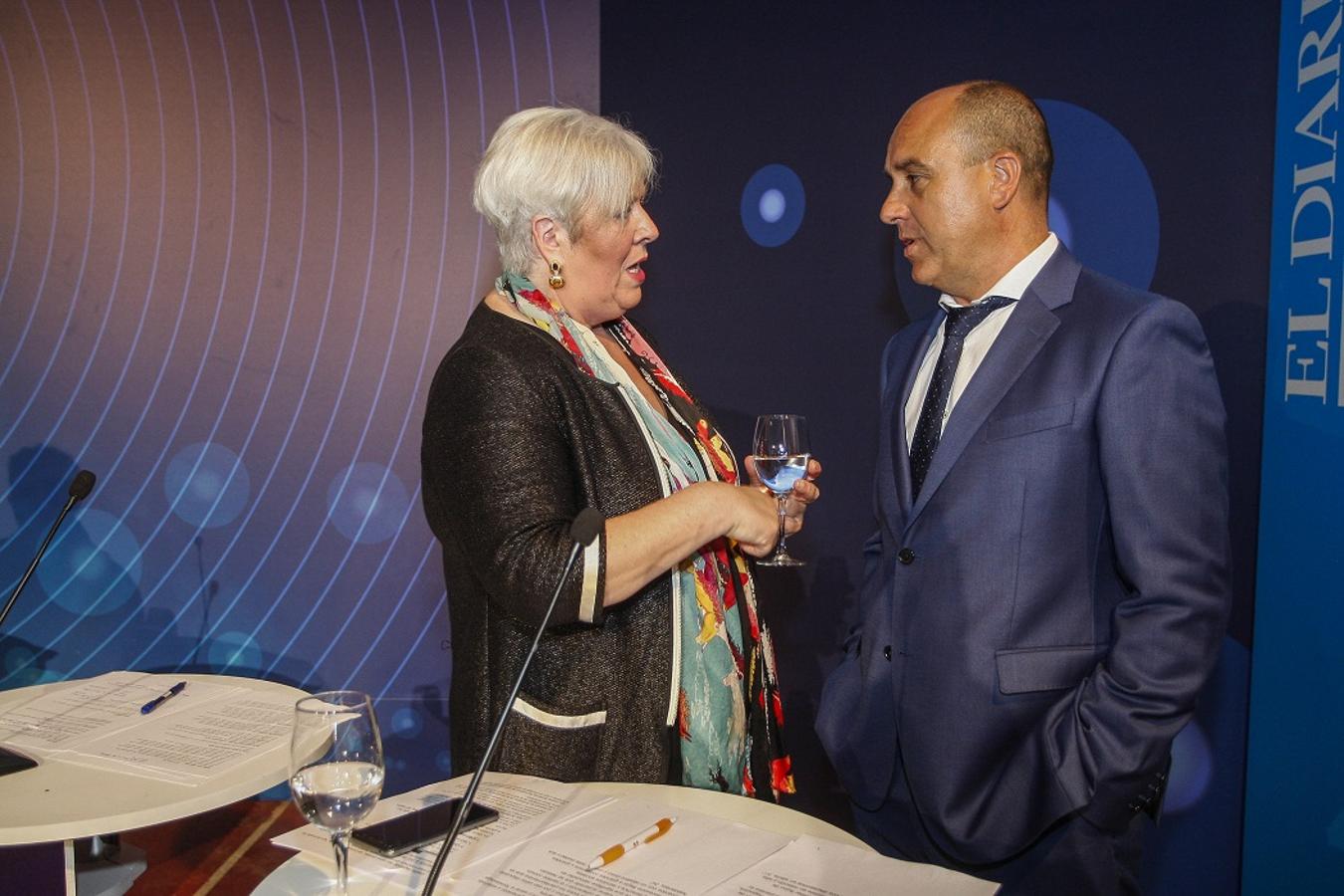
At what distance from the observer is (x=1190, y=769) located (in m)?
3.05

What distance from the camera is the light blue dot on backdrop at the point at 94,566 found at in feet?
12.7

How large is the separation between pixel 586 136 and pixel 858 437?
5.65 feet

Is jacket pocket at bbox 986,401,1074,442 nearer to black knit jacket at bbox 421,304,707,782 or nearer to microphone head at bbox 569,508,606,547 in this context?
black knit jacket at bbox 421,304,707,782

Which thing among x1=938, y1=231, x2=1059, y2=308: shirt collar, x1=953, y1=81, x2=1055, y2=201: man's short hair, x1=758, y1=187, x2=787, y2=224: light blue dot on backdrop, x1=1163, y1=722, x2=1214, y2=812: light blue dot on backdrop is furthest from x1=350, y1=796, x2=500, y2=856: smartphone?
x1=758, y1=187, x2=787, y2=224: light blue dot on backdrop

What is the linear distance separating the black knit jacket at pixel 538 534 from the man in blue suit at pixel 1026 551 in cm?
52

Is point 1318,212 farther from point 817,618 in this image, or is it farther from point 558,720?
point 558,720

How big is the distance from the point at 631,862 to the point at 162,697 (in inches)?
Answer: 47.7

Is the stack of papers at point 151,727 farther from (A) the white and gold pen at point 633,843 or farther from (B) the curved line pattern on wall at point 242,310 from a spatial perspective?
(B) the curved line pattern on wall at point 242,310

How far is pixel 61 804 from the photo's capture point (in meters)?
1.63

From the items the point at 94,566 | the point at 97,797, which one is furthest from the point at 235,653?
the point at 97,797

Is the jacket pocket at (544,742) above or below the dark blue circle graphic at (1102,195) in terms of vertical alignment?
below

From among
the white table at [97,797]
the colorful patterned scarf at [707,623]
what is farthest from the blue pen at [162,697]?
the colorful patterned scarf at [707,623]

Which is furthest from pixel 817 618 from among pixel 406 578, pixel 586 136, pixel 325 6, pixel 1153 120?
pixel 325 6

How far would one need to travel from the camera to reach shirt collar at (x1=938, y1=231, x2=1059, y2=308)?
2.22 meters
